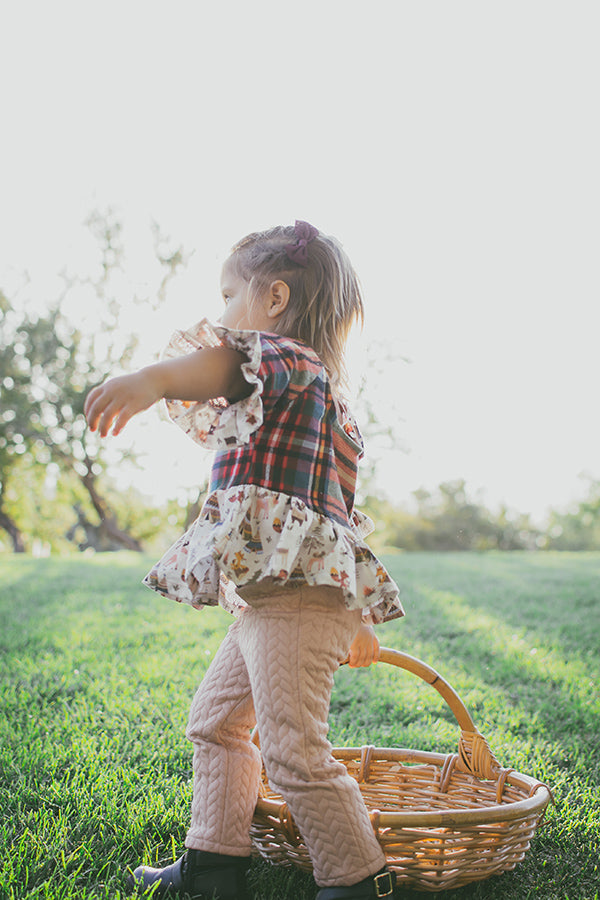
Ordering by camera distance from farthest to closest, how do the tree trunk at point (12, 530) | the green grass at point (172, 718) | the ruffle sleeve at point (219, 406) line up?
1. the tree trunk at point (12, 530)
2. the green grass at point (172, 718)
3. the ruffle sleeve at point (219, 406)

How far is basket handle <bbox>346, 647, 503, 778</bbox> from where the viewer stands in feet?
5.30

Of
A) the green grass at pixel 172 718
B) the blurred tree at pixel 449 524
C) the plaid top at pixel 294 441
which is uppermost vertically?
the plaid top at pixel 294 441

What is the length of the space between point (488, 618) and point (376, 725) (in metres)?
1.87

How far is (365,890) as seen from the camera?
3.77ft

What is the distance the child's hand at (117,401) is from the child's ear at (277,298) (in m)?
0.46

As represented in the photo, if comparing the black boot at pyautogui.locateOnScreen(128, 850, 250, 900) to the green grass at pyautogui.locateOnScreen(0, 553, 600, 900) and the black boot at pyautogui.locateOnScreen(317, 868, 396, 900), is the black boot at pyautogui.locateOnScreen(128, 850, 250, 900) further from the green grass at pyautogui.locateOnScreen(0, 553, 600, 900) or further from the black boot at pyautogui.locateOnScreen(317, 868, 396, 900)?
the black boot at pyautogui.locateOnScreen(317, 868, 396, 900)

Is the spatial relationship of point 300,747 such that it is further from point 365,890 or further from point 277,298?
point 277,298

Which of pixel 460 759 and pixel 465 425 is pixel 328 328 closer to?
pixel 460 759

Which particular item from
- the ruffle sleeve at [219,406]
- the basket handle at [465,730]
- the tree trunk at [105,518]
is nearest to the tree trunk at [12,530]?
the tree trunk at [105,518]

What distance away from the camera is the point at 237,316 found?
1.40 m

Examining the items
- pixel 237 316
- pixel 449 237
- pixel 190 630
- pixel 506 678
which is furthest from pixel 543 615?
pixel 449 237

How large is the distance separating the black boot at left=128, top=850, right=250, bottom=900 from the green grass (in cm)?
4

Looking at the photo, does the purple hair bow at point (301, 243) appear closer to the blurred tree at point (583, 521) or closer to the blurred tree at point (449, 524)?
the blurred tree at point (449, 524)

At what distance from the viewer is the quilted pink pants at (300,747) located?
1.16 metres
